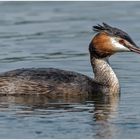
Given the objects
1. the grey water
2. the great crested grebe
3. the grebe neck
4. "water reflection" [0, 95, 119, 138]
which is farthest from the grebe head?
"water reflection" [0, 95, 119, 138]

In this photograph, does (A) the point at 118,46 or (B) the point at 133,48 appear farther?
(A) the point at 118,46

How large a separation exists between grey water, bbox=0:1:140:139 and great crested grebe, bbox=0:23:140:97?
0.65 ft

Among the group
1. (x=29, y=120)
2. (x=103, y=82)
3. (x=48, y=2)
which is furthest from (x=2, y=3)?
(x=29, y=120)

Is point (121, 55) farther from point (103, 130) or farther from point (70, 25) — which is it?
point (103, 130)

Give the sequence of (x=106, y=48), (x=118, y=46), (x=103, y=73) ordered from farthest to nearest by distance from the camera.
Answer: (x=103, y=73), (x=106, y=48), (x=118, y=46)

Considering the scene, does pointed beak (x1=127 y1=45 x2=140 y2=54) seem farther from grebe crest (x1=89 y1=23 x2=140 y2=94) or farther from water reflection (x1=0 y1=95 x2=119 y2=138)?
water reflection (x1=0 y1=95 x2=119 y2=138)

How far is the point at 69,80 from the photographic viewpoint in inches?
639

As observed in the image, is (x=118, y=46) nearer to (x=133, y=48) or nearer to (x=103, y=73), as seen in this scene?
(x=133, y=48)

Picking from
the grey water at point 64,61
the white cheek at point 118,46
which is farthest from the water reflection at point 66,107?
the white cheek at point 118,46

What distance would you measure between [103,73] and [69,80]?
0.92 metres

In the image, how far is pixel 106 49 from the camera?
655 inches

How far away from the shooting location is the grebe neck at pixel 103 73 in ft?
54.9

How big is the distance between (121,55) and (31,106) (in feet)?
18.5

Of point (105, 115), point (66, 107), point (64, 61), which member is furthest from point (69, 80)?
point (64, 61)
